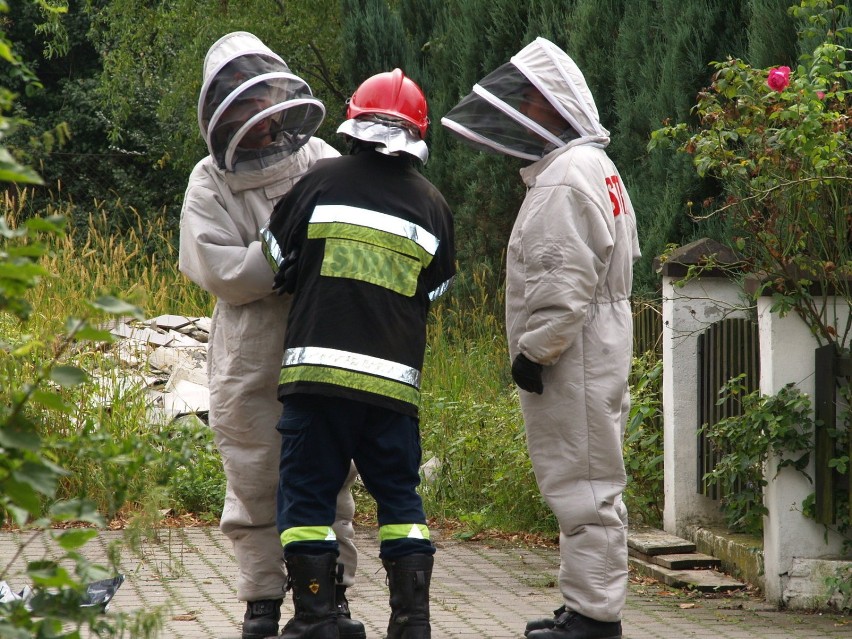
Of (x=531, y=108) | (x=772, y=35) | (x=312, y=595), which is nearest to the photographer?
(x=312, y=595)

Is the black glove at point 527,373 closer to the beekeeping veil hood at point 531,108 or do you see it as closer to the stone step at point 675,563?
the beekeeping veil hood at point 531,108

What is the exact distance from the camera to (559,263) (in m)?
4.37

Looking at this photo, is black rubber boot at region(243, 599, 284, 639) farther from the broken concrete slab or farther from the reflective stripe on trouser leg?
the broken concrete slab

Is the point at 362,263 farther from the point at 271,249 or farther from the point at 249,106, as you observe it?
the point at 249,106

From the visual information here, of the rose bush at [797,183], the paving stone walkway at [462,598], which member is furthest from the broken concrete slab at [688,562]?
the rose bush at [797,183]

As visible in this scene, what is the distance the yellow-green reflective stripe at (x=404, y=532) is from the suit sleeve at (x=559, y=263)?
30.2 inches

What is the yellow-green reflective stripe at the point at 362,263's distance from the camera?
4164 millimetres

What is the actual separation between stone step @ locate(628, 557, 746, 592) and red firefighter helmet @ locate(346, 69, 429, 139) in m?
2.73

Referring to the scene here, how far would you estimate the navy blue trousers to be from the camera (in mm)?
4152

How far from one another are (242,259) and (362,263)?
1.98 feet

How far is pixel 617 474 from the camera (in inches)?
179

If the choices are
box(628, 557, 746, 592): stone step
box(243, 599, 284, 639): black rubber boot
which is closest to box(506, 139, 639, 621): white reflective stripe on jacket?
box(243, 599, 284, 639): black rubber boot

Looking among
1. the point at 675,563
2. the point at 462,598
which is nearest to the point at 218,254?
the point at 462,598

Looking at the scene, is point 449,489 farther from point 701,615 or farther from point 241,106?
point 241,106
